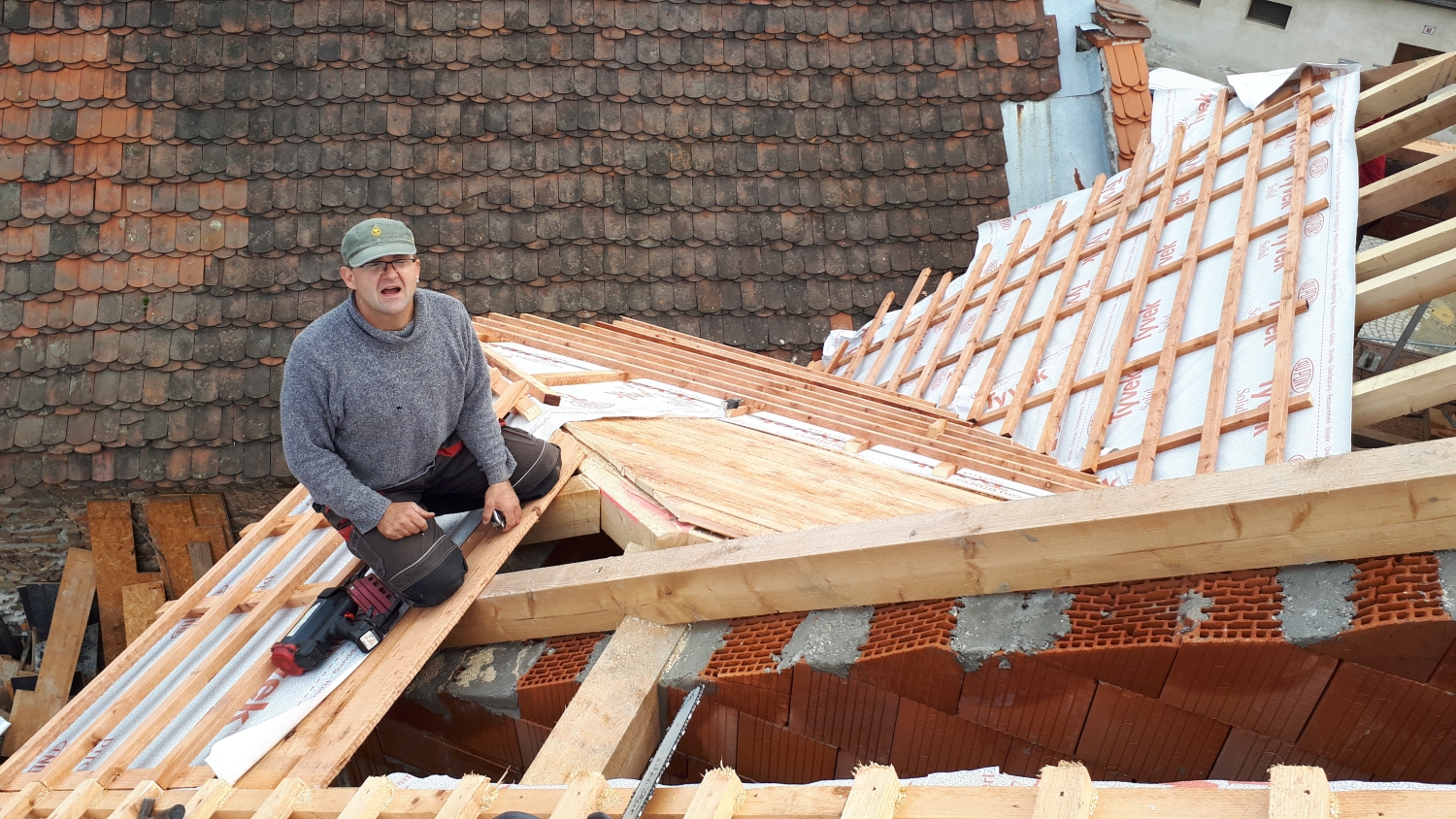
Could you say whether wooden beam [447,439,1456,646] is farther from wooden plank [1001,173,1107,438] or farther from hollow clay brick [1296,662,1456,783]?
wooden plank [1001,173,1107,438]

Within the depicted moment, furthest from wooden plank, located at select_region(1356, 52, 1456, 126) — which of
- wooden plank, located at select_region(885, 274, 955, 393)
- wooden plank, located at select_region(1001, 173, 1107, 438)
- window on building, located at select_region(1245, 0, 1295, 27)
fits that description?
window on building, located at select_region(1245, 0, 1295, 27)

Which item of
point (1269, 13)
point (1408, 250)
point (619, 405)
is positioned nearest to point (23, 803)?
point (619, 405)

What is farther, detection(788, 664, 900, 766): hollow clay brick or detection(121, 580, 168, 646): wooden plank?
detection(121, 580, 168, 646): wooden plank

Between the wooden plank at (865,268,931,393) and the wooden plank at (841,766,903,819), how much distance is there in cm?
460

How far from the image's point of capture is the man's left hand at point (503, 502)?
348cm

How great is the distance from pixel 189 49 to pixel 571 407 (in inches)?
172

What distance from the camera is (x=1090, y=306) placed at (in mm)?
5531

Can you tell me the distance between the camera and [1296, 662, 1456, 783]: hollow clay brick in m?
2.16

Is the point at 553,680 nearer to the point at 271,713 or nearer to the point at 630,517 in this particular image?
the point at 630,517

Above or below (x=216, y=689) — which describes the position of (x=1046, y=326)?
above

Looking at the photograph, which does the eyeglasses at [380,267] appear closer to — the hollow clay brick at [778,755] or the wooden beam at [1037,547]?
the wooden beam at [1037,547]

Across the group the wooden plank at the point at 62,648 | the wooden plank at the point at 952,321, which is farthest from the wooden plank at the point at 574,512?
the wooden plank at the point at 62,648

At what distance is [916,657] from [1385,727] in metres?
1.00

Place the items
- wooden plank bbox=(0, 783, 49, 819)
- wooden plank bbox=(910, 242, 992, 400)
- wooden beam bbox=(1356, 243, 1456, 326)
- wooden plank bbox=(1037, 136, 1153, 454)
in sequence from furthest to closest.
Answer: wooden plank bbox=(910, 242, 992, 400), wooden plank bbox=(1037, 136, 1153, 454), wooden beam bbox=(1356, 243, 1456, 326), wooden plank bbox=(0, 783, 49, 819)
